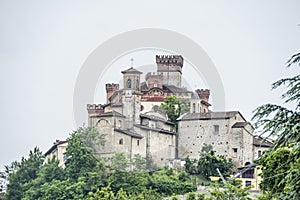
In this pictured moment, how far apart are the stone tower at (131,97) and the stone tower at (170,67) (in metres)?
13.0

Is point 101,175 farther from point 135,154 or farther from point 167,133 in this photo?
point 167,133

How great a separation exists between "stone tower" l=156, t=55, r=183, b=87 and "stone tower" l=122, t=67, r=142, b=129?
13.0 metres

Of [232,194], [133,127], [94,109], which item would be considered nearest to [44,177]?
[133,127]

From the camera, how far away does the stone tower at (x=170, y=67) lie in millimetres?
71250

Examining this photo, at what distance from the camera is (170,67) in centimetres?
7194

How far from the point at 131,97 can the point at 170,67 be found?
15.8 m

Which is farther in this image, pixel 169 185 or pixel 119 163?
pixel 119 163

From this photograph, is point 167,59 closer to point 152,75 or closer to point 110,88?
point 152,75

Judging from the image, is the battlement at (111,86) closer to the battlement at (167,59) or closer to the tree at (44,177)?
the battlement at (167,59)

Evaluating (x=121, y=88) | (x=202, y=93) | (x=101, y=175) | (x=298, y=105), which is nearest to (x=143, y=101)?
(x=121, y=88)

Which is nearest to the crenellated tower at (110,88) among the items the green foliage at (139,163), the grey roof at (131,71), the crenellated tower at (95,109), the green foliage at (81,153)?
the crenellated tower at (95,109)

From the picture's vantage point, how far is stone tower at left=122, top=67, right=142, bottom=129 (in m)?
55.7

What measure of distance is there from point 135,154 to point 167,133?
390cm

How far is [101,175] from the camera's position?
50.9 m
